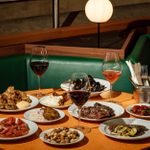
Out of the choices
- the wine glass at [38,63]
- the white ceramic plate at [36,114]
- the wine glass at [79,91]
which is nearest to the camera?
the wine glass at [79,91]

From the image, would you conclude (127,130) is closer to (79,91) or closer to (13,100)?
(79,91)

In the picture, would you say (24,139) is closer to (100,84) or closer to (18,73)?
(100,84)

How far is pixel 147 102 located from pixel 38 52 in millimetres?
706

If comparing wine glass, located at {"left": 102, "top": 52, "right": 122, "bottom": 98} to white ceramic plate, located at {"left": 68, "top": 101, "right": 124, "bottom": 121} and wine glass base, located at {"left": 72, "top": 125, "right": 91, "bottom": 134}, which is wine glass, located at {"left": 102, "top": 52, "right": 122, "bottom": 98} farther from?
wine glass base, located at {"left": 72, "top": 125, "right": 91, "bottom": 134}

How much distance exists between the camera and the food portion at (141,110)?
233cm

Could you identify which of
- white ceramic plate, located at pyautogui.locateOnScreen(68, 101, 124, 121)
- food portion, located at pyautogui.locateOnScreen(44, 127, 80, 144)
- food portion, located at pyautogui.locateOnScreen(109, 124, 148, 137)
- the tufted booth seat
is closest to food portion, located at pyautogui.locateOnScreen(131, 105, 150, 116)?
white ceramic plate, located at pyautogui.locateOnScreen(68, 101, 124, 121)

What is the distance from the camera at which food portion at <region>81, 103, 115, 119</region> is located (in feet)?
7.36

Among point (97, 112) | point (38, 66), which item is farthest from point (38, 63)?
point (97, 112)

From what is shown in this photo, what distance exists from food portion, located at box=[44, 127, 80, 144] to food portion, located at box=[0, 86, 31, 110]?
1.36 ft

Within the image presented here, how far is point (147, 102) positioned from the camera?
2.57m

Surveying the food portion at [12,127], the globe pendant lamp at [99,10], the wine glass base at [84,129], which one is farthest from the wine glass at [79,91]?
the globe pendant lamp at [99,10]

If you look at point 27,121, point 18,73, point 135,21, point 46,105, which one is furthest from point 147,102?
point 135,21

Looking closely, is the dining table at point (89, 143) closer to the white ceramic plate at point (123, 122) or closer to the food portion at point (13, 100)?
the white ceramic plate at point (123, 122)

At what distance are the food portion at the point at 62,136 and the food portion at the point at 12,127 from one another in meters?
0.12
